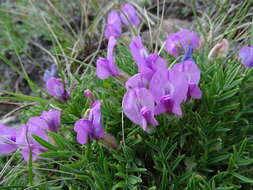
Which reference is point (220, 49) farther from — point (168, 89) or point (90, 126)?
point (90, 126)

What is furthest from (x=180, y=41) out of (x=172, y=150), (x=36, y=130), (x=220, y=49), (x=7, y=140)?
(x=7, y=140)

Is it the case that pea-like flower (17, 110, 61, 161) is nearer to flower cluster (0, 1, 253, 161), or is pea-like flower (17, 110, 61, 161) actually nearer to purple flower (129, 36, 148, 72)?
flower cluster (0, 1, 253, 161)

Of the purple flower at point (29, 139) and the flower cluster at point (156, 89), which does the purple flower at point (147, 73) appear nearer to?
the flower cluster at point (156, 89)

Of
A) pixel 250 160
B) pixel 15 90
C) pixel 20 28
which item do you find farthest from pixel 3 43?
pixel 250 160

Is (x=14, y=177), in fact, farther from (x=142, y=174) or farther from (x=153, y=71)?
(x=153, y=71)

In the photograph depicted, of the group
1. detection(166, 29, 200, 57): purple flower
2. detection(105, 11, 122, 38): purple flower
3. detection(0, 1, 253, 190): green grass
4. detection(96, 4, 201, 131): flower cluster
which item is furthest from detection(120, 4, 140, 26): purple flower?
detection(96, 4, 201, 131): flower cluster

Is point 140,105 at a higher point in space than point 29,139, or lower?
higher
